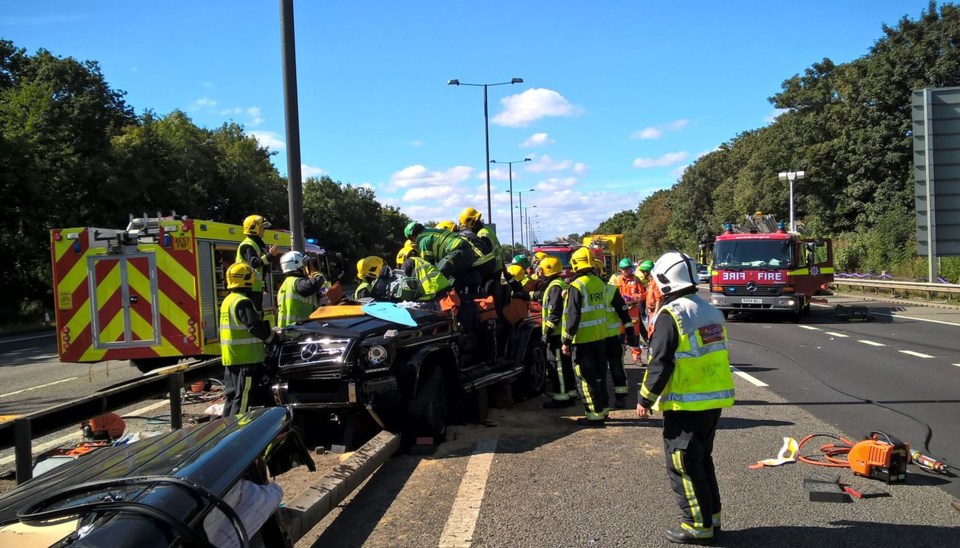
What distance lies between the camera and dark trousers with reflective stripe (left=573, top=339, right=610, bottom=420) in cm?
682

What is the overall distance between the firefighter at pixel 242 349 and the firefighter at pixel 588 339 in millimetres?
3033

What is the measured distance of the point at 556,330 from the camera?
7777 millimetres

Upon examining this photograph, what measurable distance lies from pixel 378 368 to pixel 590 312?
2.67m

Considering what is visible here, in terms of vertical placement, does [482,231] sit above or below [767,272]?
above

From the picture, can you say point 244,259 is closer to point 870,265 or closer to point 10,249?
point 10,249

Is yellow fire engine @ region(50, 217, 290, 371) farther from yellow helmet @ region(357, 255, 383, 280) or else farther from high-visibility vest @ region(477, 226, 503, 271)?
high-visibility vest @ region(477, 226, 503, 271)

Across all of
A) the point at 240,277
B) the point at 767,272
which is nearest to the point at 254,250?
the point at 240,277

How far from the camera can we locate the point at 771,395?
8.36 metres

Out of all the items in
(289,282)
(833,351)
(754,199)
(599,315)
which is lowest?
Answer: (833,351)

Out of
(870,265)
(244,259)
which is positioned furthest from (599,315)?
(870,265)

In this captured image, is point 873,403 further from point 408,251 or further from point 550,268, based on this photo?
point 408,251

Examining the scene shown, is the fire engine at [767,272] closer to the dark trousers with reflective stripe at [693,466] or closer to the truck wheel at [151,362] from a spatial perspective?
the truck wheel at [151,362]

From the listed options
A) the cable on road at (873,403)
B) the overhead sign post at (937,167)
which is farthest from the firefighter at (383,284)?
the overhead sign post at (937,167)

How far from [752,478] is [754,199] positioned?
185ft
